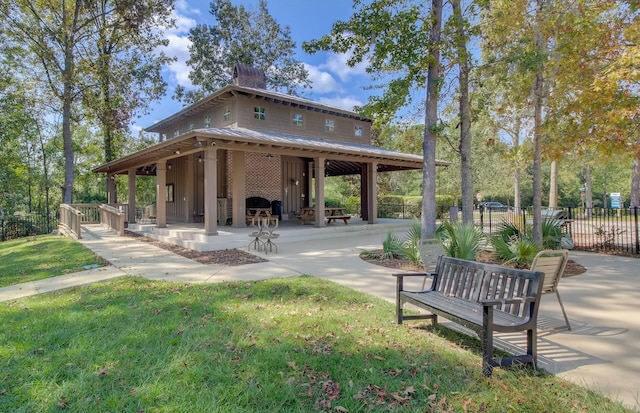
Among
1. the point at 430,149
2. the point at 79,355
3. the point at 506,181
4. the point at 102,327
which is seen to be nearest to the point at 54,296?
the point at 102,327

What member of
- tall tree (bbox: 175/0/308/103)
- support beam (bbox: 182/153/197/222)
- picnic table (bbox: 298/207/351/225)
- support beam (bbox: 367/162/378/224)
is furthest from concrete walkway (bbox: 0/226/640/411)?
tall tree (bbox: 175/0/308/103)

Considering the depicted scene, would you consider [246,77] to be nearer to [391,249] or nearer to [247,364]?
[391,249]

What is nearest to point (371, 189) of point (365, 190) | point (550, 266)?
point (365, 190)

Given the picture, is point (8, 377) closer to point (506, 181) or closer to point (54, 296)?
point (54, 296)

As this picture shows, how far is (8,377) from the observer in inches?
117

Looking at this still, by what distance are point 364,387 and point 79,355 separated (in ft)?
8.79

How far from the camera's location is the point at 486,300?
310 centimetres

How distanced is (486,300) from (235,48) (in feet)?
104

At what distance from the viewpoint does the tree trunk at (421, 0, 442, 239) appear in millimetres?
8547

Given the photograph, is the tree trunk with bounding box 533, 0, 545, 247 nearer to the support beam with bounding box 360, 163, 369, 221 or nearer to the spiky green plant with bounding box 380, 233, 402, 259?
the spiky green plant with bounding box 380, 233, 402, 259

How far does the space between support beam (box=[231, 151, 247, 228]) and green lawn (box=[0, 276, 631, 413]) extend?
7908 mm

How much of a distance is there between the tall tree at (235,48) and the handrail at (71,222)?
16.3m

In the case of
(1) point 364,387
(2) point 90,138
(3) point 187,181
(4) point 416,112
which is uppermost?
(2) point 90,138

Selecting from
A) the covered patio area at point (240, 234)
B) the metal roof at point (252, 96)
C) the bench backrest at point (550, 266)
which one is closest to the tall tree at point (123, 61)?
the metal roof at point (252, 96)
